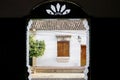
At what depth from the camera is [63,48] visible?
16.4 m

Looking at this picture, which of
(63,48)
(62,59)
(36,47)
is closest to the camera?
(36,47)

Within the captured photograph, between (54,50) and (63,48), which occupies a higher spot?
(63,48)

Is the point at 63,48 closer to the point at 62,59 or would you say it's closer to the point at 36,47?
the point at 62,59

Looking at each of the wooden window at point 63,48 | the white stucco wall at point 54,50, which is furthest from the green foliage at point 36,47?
the wooden window at point 63,48

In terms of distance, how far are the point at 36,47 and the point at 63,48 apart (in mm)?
2315

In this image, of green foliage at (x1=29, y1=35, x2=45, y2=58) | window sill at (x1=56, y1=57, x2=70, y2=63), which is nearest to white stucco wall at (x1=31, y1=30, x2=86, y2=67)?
window sill at (x1=56, y1=57, x2=70, y2=63)

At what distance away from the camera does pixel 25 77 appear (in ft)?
14.3

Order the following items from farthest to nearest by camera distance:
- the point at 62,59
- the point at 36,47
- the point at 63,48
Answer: the point at 62,59 < the point at 63,48 < the point at 36,47

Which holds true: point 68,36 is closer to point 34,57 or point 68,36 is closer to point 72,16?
point 34,57

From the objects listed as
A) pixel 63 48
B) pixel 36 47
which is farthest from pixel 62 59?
pixel 36 47

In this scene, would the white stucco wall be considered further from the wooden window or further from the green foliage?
the green foliage

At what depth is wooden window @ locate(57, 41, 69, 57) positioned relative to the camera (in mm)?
16438
